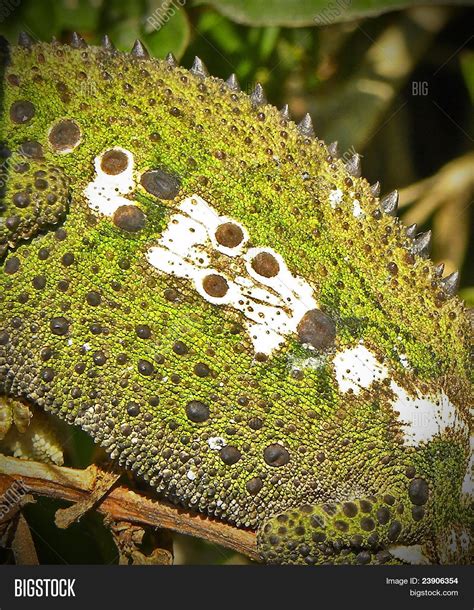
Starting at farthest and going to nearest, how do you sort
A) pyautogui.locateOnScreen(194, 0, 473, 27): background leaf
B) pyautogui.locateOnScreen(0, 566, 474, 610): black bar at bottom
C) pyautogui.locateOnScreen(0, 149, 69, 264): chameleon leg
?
1. pyautogui.locateOnScreen(194, 0, 473, 27): background leaf
2. pyautogui.locateOnScreen(0, 566, 474, 610): black bar at bottom
3. pyautogui.locateOnScreen(0, 149, 69, 264): chameleon leg

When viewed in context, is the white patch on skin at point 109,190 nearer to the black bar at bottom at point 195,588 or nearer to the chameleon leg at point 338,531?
the chameleon leg at point 338,531

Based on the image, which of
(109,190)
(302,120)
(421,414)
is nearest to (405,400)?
(421,414)

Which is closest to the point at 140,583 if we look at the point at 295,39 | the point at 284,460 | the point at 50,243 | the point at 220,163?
the point at 284,460

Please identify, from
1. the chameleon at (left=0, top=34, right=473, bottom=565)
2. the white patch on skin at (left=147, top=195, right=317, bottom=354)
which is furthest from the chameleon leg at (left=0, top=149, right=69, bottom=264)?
the white patch on skin at (left=147, top=195, right=317, bottom=354)

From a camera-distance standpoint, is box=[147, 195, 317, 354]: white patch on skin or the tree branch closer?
box=[147, 195, 317, 354]: white patch on skin

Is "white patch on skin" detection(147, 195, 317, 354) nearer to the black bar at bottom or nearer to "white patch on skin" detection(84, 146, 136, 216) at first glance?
"white patch on skin" detection(84, 146, 136, 216)

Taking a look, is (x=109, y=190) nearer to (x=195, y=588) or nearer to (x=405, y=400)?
(x=405, y=400)

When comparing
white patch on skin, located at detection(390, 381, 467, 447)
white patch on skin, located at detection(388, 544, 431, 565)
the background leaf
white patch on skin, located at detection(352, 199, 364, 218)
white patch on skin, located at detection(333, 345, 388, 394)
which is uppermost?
the background leaf

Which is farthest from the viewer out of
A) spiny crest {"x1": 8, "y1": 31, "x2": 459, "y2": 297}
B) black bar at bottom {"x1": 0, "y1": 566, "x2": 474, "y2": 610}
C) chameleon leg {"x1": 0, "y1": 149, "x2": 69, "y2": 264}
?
black bar at bottom {"x1": 0, "y1": 566, "x2": 474, "y2": 610}
